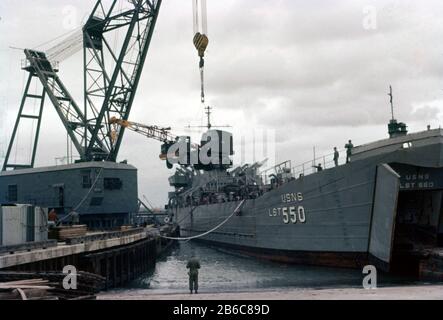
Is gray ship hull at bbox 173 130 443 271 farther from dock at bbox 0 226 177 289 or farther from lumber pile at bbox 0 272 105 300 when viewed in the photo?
lumber pile at bbox 0 272 105 300

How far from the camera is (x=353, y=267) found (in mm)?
19906

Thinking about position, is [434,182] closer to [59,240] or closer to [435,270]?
[435,270]

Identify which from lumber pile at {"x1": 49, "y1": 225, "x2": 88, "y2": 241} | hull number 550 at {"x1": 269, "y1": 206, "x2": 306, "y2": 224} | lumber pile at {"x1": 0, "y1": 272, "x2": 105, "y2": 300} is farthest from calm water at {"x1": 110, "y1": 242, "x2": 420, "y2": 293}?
lumber pile at {"x1": 0, "y1": 272, "x2": 105, "y2": 300}

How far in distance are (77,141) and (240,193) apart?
13.8 metres

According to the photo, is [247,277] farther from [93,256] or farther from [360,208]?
[93,256]

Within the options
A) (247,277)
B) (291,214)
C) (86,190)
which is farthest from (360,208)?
(86,190)

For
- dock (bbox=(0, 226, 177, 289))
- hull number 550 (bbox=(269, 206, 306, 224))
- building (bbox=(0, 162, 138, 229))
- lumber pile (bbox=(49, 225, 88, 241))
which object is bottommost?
dock (bbox=(0, 226, 177, 289))

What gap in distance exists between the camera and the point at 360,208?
63.2 ft

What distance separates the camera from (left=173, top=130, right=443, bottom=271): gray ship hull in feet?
58.4

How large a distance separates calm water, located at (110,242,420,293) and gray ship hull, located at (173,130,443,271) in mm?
884

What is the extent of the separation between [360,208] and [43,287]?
14.1 meters

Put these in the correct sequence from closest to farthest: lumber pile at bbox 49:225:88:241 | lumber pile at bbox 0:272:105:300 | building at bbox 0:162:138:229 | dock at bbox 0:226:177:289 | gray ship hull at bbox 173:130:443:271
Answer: lumber pile at bbox 0:272:105:300 → dock at bbox 0:226:177:289 → gray ship hull at bbox 173:130:443:271 → lumber pile at bbox 49:225:88:241 → building at bbox 0:162:138:229

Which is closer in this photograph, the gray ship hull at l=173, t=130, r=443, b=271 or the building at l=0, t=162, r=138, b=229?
the gray ship hull at l=173, t=130, r=443, b=271
